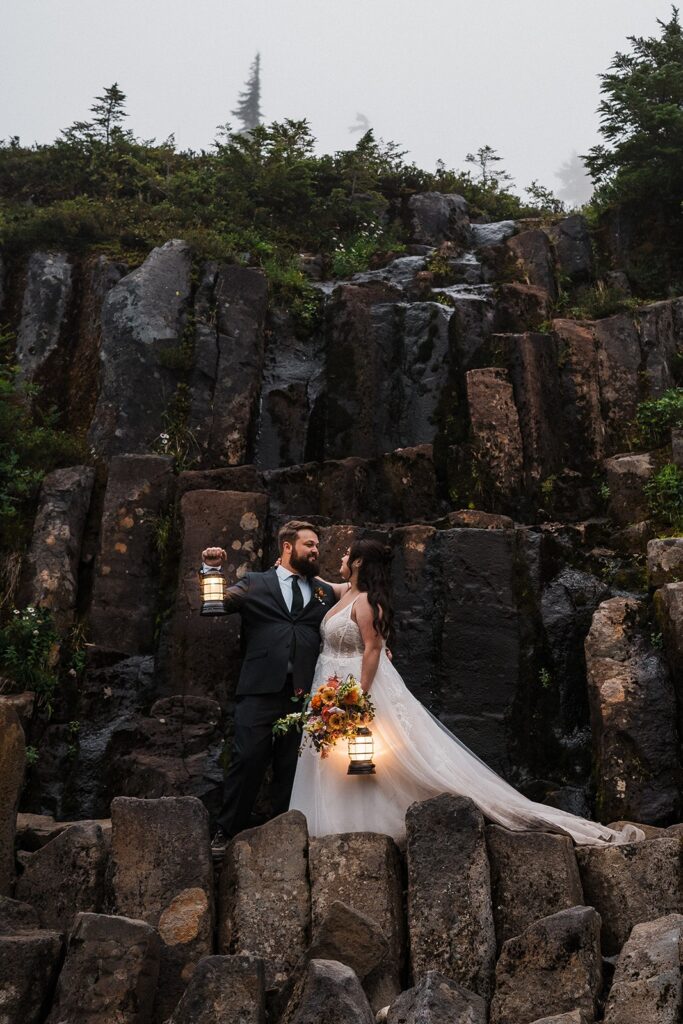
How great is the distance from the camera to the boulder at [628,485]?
11.9 metres

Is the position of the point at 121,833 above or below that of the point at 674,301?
below

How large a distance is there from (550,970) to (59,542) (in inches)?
301

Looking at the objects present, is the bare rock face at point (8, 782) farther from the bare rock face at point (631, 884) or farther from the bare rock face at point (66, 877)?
the bare rock face at point (631, 884)

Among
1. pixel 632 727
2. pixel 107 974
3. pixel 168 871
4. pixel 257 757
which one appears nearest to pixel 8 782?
pixel 168 871

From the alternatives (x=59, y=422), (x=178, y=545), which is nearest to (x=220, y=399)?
(x=59, y=422)

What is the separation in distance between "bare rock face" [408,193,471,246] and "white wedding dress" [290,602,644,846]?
12.8 meters

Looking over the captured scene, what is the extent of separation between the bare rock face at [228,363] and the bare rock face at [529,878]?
7.73m

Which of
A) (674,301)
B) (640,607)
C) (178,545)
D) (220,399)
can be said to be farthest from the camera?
(674,301)

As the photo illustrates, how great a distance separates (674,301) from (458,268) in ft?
11.4

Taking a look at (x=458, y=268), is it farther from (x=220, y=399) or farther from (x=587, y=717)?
(x=587, y=717)

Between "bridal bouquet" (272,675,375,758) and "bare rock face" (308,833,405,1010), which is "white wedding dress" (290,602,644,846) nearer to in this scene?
"bridal bouquet" (272,675,375,758)

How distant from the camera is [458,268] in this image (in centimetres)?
1722

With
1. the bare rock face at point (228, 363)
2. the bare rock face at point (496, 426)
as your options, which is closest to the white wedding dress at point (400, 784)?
the bare rock face at point (496, 426)

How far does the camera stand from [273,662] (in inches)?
333
